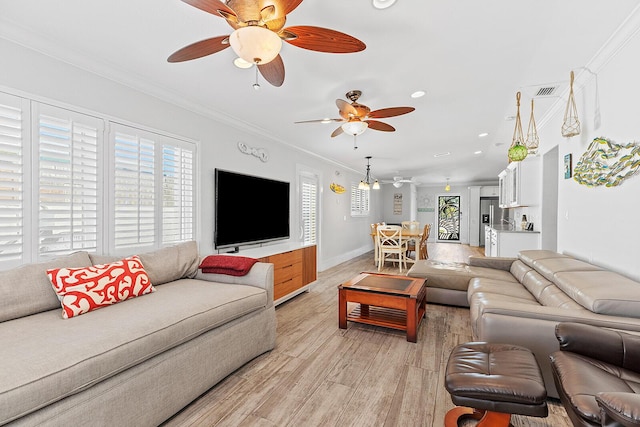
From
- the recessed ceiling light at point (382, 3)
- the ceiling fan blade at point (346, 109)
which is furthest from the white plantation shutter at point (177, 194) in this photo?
the recessed ceiling light at point (382, 3)

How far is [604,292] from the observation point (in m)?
1.81

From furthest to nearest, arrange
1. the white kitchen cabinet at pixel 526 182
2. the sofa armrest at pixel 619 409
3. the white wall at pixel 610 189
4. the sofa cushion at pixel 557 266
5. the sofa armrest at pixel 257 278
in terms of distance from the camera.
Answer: the white kitchen cabinet at pixel 526 182 → the sofa armrest at pixel 257 278 → the sofa cushion at pixel 557 266 → the white wall at pixel 610 189 → the sofa armrest at pixel 619 409

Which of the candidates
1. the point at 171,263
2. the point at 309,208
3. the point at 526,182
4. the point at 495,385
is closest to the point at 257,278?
the point at 171,263

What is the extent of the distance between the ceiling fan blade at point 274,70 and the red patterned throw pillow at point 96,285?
5.85 ft

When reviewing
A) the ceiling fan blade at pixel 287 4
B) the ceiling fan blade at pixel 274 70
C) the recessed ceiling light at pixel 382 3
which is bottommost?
the ceiling fan blade at pixel 274 70

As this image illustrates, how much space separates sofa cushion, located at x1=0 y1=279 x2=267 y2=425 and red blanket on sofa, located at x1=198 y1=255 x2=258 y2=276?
0.38m

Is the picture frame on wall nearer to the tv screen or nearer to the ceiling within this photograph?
the ceiling

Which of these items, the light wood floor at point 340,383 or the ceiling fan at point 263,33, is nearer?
the ceiling fan at point 263,33

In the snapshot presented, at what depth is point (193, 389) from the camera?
1.92 metres

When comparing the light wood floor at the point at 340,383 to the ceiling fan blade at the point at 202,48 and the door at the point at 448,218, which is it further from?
the door at the point at 448,218

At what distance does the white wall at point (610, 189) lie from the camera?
210 cm

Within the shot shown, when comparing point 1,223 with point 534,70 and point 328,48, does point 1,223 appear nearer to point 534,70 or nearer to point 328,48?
point 328,48

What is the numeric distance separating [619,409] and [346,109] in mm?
2527

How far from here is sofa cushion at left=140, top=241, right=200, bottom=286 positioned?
2.58 metres
